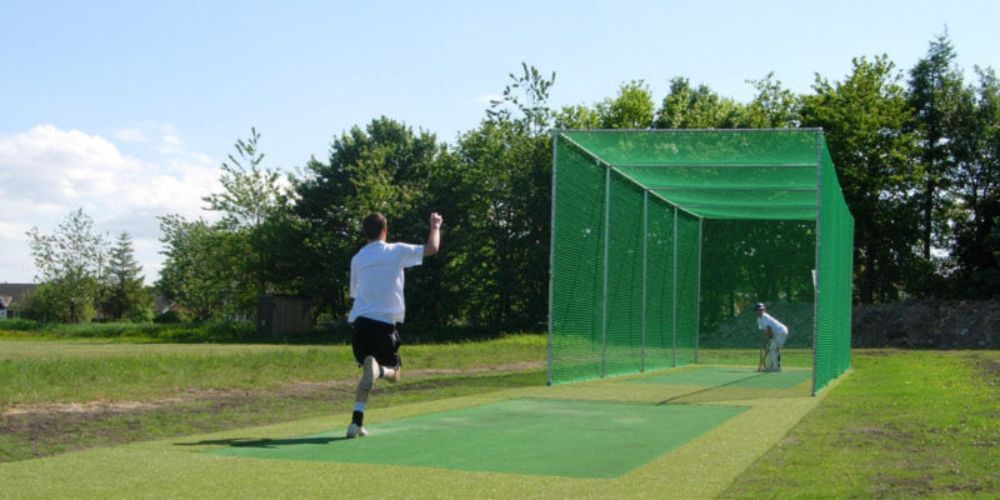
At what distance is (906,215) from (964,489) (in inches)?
1541

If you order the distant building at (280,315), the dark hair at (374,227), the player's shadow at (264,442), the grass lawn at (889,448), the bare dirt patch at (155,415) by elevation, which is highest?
the dark hair at (374,227)

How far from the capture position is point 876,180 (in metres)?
42.4

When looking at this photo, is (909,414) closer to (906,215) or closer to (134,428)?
(134,428)

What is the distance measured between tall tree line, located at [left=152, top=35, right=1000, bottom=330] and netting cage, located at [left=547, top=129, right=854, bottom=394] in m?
11.4

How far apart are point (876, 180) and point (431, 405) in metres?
34.7

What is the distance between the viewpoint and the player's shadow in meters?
7.85

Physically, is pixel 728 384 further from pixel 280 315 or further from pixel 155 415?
pixel 280 315

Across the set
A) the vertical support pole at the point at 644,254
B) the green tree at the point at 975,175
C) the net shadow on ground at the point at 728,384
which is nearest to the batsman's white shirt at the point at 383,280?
the net shadow on ground at the point at 728,384

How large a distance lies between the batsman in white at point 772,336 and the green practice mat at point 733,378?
261mm

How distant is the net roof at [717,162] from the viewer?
48.1 ft

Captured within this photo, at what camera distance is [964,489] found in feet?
20.2

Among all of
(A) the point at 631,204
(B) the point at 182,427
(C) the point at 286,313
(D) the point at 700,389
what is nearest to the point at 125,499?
(B) the point at 182,427

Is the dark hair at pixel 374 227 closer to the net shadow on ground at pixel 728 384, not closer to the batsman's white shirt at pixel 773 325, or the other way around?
the net shadow on ground at pixel 728 384

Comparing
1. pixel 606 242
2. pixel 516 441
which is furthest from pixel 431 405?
pixel 606 242
